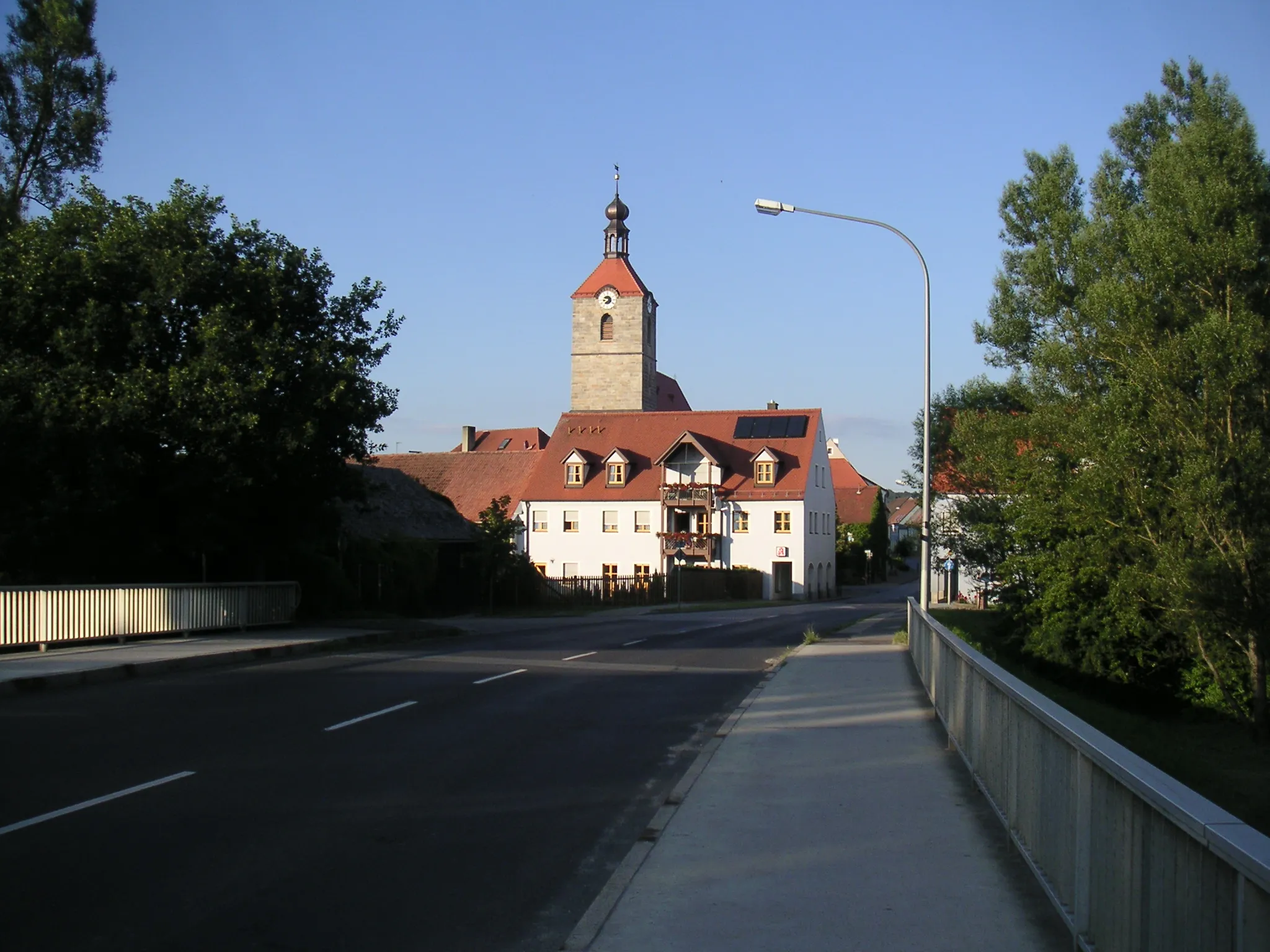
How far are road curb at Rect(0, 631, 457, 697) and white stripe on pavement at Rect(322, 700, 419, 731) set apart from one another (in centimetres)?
460

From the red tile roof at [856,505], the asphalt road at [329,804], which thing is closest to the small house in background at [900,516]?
the red tile roof at [856,505]

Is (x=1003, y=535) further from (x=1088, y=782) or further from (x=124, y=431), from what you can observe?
(x=1088, y=782)

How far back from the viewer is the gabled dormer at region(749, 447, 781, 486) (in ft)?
206

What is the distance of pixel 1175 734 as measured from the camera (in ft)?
71.9

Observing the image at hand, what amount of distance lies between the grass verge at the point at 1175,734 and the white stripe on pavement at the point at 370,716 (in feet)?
21.8

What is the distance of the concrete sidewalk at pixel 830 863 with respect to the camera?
211 inches

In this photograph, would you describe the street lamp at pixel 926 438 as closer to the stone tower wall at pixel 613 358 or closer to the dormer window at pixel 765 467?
the dormer window at pixel 765 467

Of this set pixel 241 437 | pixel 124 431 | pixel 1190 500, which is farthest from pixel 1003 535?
pixel 124 431

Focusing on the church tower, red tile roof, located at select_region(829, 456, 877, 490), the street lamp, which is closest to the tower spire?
the church tower

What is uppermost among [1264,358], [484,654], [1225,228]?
[1225,228]

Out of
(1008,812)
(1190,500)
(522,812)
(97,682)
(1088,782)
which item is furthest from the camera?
(1190,500)

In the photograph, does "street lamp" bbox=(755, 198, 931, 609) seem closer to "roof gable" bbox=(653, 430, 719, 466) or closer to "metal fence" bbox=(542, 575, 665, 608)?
"metal fence" bbox=(542, 575, 665, 608)

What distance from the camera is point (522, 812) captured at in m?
8.13

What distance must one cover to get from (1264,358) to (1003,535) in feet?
23.2
